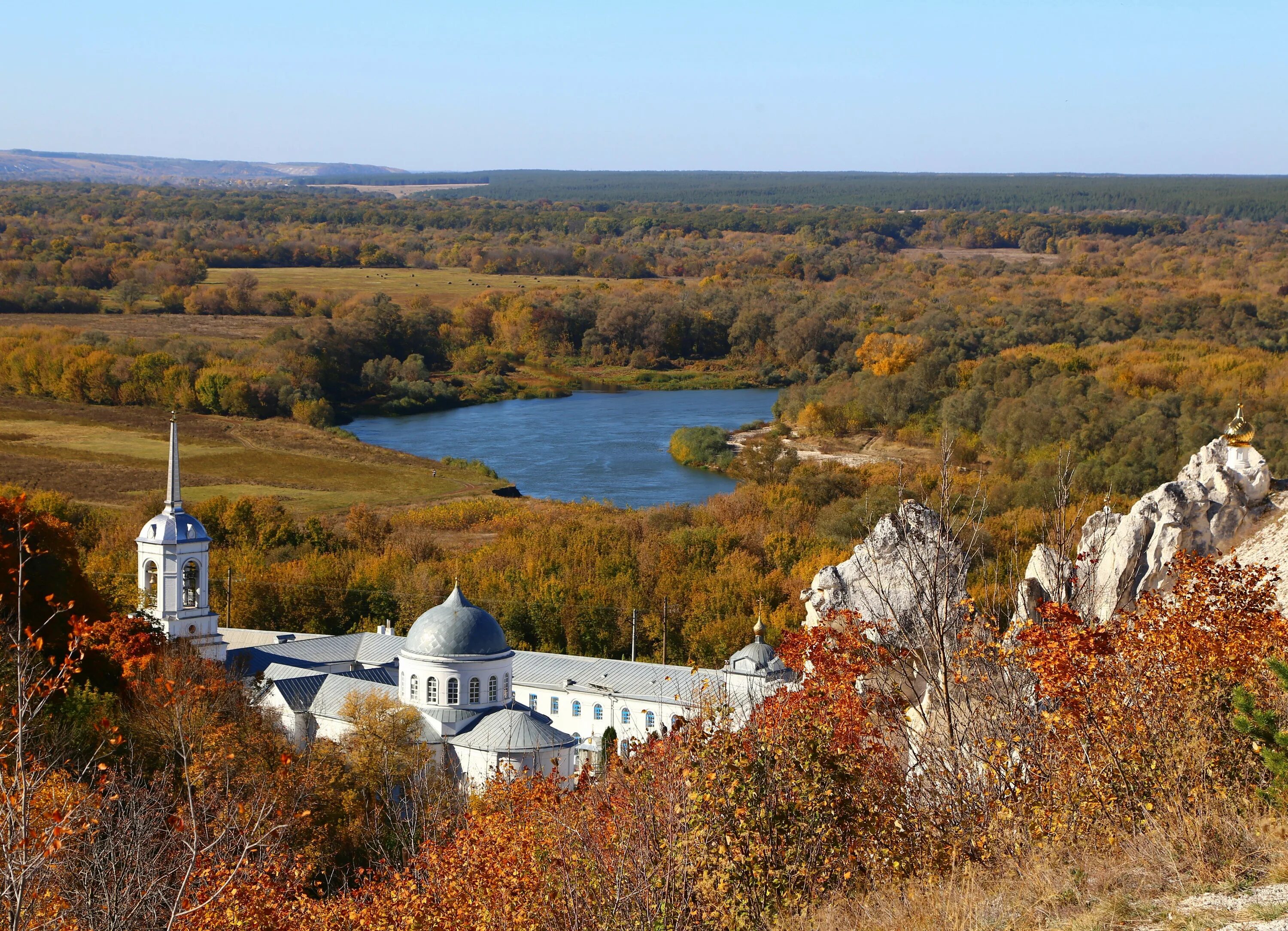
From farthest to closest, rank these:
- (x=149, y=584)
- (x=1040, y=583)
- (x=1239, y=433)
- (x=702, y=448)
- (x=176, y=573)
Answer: (x=702, y=448) < (x=149, y=584) < (x=176, y=573) < (x=1239, y=433) < (x=1040, y=583)

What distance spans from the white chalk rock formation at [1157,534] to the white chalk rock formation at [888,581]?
103 centimetres

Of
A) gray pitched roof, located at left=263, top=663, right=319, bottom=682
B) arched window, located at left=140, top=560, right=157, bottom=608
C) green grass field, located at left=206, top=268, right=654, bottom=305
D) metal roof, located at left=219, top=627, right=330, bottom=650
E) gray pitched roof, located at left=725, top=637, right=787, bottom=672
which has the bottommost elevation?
metal roof, located at left=219, top=627, right=330, bottom=650

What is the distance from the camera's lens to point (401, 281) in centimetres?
10612

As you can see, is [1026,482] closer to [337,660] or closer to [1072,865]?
[337,660]

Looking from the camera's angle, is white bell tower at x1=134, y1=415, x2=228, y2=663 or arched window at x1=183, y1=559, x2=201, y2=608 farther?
arched window at x1=183, y1=559, x2=201, y2=608

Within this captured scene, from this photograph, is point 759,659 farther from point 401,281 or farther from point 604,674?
point 401,281

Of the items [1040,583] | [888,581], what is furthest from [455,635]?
[1040,583]

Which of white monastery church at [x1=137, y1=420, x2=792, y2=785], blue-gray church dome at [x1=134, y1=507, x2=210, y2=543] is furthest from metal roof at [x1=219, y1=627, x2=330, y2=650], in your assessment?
blue-gray church dome at [x1=134, y1=507, x2=210, y2=543]

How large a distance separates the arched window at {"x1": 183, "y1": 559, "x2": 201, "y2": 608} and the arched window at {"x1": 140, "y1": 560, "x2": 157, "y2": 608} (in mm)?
453

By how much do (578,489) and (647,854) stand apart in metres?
38.3

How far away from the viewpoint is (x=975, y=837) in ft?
27.9

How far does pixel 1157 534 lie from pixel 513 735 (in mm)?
10069

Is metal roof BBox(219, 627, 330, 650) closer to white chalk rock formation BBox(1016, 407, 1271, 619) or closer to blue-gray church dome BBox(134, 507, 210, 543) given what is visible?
blue-gray church dome BBox(134, 507, 210, 543)

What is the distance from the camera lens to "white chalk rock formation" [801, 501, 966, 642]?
11.4m
